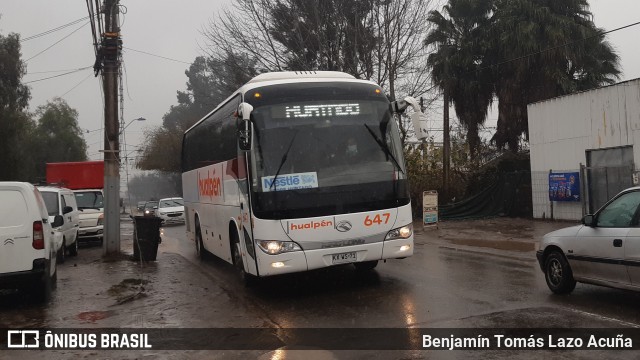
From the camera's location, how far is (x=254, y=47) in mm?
25234

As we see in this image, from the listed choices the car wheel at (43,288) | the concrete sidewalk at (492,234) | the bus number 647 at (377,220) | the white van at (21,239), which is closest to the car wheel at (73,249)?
the car wheel at (43,288)

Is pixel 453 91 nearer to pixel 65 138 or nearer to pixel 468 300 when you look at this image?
pixel 468 300

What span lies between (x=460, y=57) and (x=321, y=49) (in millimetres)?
7356

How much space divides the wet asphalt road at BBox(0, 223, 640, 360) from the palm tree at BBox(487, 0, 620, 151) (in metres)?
17.1

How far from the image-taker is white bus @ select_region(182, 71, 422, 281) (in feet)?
26.8

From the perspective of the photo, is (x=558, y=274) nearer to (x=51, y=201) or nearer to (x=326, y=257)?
(x=326, y=257)

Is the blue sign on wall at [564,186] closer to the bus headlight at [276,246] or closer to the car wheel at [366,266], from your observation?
the car wheel at [366,266]

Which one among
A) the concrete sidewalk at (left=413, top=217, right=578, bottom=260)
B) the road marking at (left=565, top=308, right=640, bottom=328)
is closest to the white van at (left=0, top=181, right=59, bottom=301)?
the road marking at (left=565, top=308, right=640, bottom=328)

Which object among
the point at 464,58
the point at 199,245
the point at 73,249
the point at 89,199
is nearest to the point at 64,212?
the point at 73,249

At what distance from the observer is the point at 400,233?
874 centimetres

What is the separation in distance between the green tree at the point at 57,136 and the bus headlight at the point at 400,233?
2240 inches

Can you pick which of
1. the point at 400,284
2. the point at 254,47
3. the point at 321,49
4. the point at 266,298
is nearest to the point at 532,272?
the point at 400,284

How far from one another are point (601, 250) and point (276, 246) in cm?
435

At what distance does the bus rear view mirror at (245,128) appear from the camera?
8.14 metres
